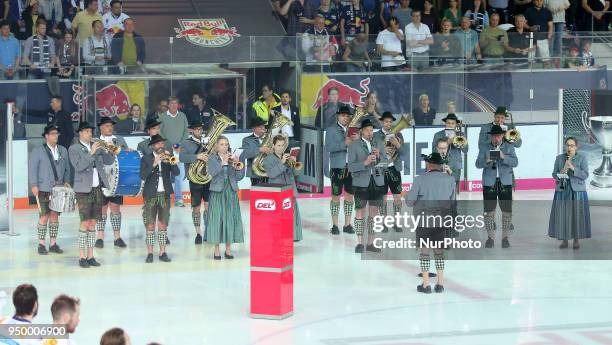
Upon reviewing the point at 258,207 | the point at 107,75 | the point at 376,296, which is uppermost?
the point at 107,75

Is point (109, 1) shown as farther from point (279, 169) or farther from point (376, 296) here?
point (376, 296)

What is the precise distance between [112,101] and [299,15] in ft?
18.1

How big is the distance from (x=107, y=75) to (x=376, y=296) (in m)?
8.84

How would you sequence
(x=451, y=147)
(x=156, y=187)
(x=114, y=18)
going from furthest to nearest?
(x=114, y=18) → (x=451, y=147) → (x=156, y=187)

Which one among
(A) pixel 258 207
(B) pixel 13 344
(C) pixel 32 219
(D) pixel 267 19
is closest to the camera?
(B) pixel 13 344

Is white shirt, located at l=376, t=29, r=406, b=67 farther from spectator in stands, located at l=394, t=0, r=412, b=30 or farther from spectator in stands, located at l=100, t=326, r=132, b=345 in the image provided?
spectator in stands, located at l=100, t=326, r=132, b=345

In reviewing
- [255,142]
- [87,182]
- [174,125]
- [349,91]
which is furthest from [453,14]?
[87,182]

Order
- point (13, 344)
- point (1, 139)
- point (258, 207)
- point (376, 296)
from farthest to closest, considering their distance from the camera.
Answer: point (1, 139)
point (376, 296)
point (258, 207)
point (13, 344)

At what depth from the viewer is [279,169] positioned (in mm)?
19000

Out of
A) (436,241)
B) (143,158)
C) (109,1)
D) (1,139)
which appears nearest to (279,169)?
(143,158)

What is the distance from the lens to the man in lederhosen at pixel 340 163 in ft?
68.8

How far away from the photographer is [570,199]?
1984 centimetres

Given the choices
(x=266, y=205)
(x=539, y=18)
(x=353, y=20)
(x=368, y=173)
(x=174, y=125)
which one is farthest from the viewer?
(x=539, y=18)

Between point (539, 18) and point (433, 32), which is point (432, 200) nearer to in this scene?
point (433, 32)
